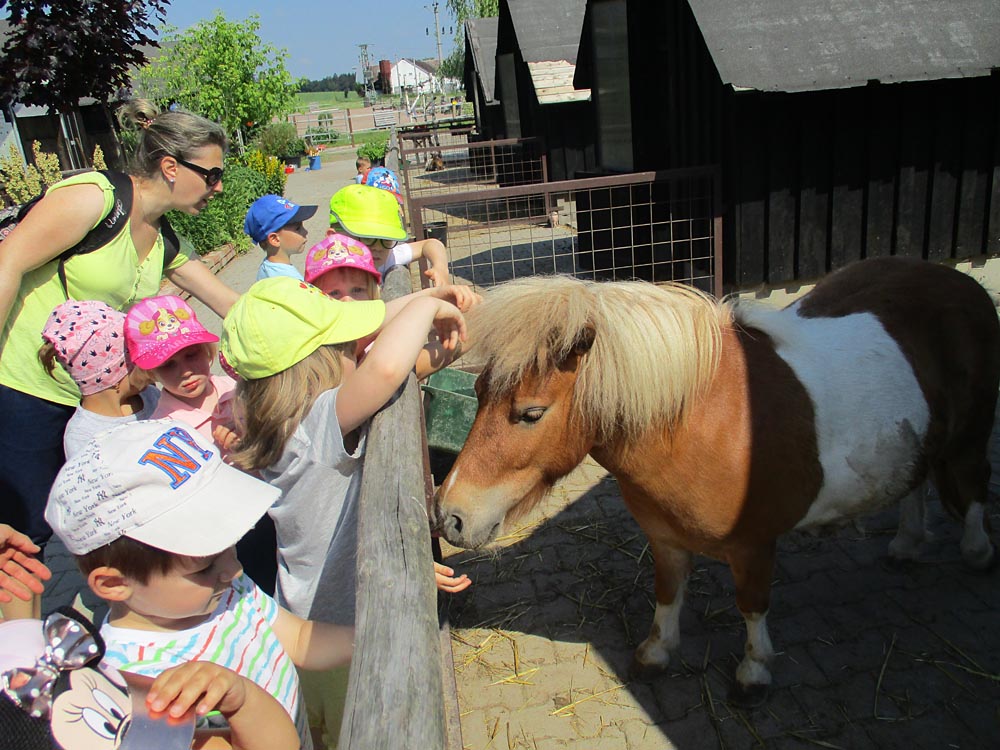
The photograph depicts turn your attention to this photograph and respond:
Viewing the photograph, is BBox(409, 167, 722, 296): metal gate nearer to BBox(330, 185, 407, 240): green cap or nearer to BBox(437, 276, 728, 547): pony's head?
BBox(330, 185, 407, 240): green cap

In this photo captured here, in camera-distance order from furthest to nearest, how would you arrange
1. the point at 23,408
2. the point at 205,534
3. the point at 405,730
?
the point at 23,408 < the point at 205,534 < the point at 405,730

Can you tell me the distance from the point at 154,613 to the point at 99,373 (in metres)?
1.09

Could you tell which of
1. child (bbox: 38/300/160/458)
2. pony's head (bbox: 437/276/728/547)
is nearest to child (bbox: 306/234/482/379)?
pony's head (bbox: 437/276/728/547)

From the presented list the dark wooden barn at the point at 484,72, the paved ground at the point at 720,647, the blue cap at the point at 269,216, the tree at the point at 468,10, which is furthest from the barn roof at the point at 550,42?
the tree at the point at 468,10

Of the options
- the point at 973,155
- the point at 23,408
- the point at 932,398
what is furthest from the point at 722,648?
the point at 973,155

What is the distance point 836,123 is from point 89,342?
6095 mm

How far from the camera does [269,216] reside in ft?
11.2

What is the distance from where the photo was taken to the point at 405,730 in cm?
85

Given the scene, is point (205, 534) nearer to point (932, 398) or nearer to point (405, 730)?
point (405, 730)

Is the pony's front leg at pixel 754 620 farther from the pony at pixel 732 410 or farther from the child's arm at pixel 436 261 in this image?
the child's arm at pixel 436 261

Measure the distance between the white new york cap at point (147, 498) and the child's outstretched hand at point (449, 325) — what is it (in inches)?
31.0

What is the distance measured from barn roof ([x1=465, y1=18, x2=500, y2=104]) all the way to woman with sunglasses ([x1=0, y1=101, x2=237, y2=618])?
18.1 meters

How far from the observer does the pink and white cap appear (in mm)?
2033

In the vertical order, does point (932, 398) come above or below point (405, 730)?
below
